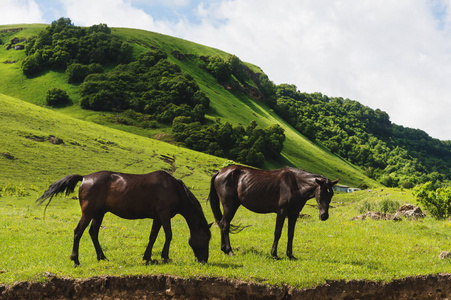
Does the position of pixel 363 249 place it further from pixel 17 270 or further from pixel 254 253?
pixel 17 270

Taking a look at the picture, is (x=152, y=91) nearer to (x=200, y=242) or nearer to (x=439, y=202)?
(x=439, y=202)

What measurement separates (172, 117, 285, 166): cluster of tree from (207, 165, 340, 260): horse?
90.8 meters

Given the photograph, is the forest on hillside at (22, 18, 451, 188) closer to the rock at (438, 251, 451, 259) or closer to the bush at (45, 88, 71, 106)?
the bush at (45, 88, 71, 106)

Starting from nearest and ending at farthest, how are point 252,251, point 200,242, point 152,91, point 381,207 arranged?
point 200,242 → point 252,251 → point 381,207 → point 152,91

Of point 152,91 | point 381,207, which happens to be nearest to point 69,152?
point 381,207

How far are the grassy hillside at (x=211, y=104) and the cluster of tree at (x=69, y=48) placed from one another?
5.15 metres

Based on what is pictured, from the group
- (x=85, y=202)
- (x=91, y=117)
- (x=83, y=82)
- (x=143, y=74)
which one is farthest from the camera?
(x=143, y=74)

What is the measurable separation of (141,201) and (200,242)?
2.41 m

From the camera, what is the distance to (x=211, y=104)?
147500 mm

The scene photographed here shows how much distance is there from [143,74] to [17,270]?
14546 centimetres

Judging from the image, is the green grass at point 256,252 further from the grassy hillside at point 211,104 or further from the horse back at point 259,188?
the grassy hillside at point 211,104

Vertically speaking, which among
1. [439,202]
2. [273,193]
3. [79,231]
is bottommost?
[79,231]

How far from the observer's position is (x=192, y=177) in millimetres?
68938

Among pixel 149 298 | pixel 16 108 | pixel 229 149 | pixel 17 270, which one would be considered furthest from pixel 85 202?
pixel 229 149
